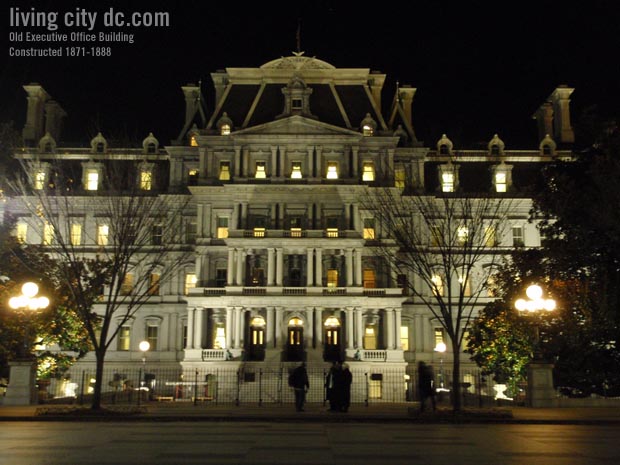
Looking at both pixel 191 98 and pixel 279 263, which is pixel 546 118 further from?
pixel 191 98

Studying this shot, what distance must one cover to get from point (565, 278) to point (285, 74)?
32.2m

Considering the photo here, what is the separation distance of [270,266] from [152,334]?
12.2 metres

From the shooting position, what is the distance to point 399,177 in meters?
56.3

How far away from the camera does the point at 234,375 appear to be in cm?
4788

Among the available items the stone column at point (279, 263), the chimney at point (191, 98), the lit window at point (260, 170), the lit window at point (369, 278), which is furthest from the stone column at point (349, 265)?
the chimney at point (191, 98)

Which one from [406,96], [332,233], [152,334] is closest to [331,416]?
[332,233]

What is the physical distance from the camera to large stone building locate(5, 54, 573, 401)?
50812 millimetres

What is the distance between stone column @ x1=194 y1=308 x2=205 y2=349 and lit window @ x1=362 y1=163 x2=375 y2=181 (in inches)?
626

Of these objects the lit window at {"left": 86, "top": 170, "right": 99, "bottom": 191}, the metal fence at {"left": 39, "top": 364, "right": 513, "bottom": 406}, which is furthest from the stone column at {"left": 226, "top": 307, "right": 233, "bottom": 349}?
the lit window at {"left": 86, "top": 170, "right": 99, "bottom": 191}

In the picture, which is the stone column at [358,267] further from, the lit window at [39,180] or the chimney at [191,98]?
the lit window at [39,180]

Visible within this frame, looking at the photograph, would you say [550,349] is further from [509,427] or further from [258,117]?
[258,117]

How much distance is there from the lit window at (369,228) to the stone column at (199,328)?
1372 cm

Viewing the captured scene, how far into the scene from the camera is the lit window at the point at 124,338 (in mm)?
56594

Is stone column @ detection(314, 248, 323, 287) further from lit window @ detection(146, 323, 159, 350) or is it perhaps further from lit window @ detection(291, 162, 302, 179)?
lit window @ detection(146, 323, 159, 350)
